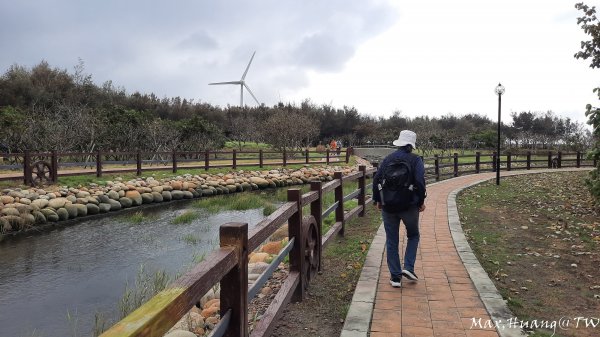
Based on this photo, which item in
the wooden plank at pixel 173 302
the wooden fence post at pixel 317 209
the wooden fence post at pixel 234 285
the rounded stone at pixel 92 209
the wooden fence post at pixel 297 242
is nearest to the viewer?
the wooden plank at pixel 173 302

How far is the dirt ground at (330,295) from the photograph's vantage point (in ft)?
13.0

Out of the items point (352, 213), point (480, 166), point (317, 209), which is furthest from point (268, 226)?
point (480, 166)

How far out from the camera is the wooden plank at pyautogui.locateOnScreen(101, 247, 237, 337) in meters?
1.52

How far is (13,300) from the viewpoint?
662 centimetres

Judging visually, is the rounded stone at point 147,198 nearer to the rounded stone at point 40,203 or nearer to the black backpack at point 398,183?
the rounded stone at point 40,203

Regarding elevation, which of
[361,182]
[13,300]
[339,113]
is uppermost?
[339,113]

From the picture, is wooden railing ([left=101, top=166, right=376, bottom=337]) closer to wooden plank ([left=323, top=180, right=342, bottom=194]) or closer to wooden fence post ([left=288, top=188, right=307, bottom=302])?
wooden fence post ([left=288, top=188, right=307, bottom=302])

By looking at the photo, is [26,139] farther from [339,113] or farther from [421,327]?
[339,113]

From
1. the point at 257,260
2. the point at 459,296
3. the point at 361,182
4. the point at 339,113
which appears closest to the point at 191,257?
the point at 257,260

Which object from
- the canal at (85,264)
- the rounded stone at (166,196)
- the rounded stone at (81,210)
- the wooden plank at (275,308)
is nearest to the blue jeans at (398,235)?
the wooden plank at (275,308)

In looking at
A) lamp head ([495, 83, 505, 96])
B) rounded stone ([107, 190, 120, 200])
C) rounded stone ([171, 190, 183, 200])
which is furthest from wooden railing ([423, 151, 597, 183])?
rounded stone ([107, 190, 120, 200])

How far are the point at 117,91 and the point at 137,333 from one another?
48606 millimetres

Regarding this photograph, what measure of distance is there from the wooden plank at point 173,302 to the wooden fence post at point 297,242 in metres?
1.98

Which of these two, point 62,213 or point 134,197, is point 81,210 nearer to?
point 62,213
